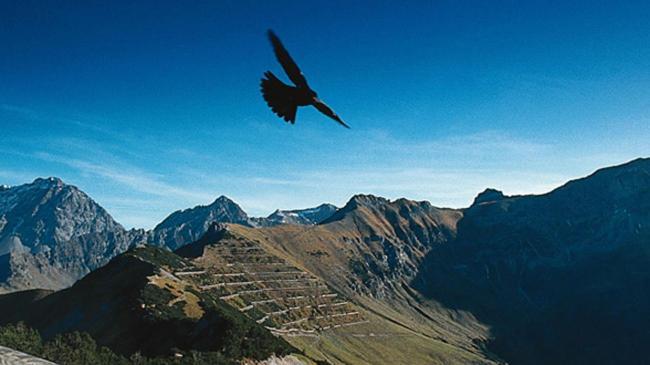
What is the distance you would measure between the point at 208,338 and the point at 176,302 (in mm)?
46627

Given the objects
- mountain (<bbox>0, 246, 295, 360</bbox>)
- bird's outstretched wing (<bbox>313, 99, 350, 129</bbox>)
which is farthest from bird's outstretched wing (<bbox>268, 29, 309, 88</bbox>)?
mountain (<bbox>0, 246, 295, 360</bbox>)

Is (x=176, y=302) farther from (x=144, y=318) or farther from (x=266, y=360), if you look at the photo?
(x=266, y=360)

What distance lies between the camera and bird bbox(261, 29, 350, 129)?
7828 millimetres

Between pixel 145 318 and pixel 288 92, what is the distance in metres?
133

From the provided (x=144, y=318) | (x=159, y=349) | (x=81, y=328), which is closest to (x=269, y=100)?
(x=159, y=349)

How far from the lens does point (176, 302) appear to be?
486 ft

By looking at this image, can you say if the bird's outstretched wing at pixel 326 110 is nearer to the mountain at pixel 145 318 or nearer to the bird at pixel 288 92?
the bird at pixel 288 92

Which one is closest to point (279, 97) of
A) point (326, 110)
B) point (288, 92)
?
point (288, 92)

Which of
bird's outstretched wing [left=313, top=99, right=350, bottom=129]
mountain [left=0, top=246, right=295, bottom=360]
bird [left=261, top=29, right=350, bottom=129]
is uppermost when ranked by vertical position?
bird [left=261, top=29, right=350, bottom=129]

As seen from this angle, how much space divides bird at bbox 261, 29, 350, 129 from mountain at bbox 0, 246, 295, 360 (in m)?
93.4

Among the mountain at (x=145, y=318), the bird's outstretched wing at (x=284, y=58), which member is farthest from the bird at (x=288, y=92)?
the mountain at (x=145, y=318)

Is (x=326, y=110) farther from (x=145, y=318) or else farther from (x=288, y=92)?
(x=145, y=318)

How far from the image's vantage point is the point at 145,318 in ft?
423

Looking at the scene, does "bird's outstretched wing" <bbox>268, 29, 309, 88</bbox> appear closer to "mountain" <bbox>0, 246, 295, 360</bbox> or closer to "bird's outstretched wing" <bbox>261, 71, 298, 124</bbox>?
"bird's outstretched wing" <bbox>261, 71, 298, 124</bbox>
